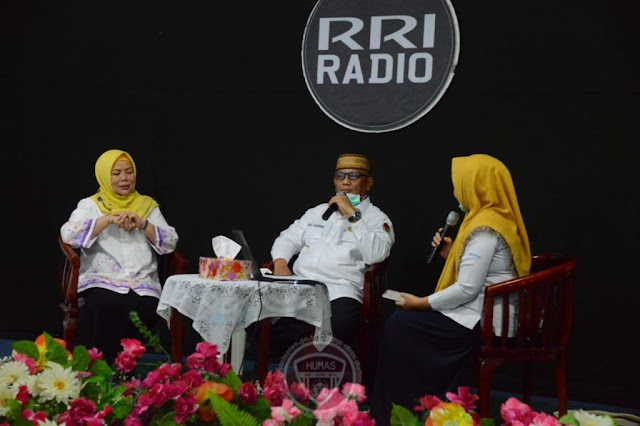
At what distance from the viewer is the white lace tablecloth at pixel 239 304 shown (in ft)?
11.2

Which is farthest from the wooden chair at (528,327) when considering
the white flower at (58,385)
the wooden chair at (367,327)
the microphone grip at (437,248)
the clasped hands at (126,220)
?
the white flower at (58,385)

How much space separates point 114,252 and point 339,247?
1.13m

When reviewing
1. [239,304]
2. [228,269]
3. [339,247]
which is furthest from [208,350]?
[339,247]

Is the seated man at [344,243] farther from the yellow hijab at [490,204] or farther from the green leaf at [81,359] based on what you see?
the green leaf at [81,359]

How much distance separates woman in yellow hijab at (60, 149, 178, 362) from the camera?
4027mm

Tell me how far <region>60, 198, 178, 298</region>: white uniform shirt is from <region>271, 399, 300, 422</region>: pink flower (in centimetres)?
330

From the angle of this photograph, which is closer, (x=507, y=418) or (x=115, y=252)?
(x=507, y=418)

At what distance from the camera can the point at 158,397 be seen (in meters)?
0.95

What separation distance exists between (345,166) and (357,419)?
11.2ft

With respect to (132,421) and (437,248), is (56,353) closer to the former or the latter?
(132,421)

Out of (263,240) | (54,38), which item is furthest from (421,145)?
(54,38)

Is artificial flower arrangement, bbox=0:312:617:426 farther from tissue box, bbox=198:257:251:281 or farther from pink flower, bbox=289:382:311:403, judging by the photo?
tissue box, bbox=198:257:251:281

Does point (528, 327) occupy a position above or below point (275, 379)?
below

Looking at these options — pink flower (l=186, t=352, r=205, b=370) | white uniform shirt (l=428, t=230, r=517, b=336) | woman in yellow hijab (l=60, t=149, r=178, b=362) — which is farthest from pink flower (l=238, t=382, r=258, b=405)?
woman in yellow hijab (l=60, t=149, r=178, b=362)
